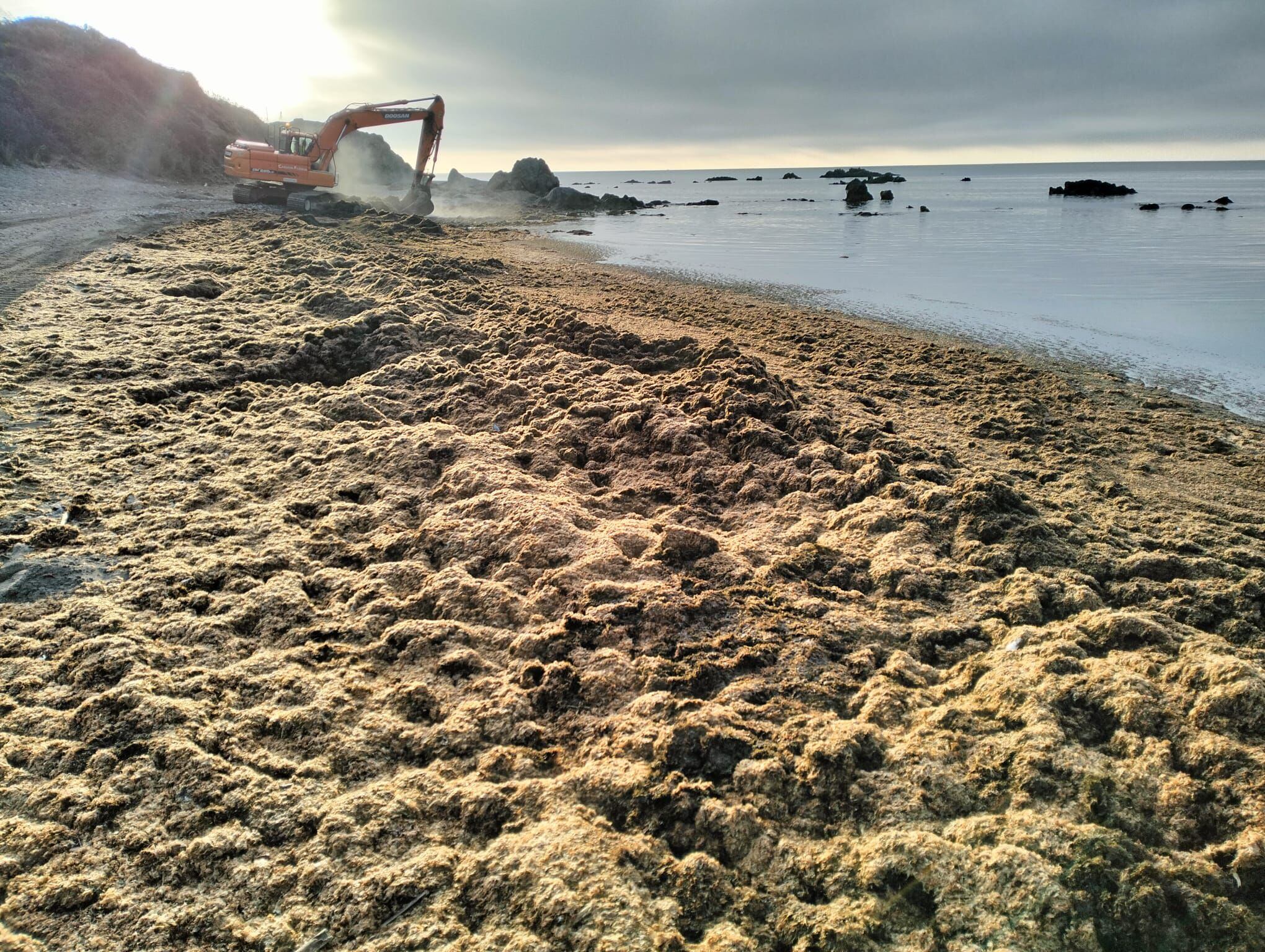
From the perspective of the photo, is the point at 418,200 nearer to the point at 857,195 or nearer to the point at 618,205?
the point at 618,205

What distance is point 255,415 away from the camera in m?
5.04

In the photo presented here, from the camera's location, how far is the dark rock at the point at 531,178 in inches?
1972

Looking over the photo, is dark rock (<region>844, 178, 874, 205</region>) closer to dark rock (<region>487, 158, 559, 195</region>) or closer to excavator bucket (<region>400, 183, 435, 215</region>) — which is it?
dark rock (<region>487, 158, 559, 195</region>)

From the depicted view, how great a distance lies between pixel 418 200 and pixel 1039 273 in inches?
796

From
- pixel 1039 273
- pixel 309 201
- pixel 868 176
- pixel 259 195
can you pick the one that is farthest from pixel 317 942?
pixel 868 176

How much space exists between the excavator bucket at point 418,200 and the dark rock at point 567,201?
46.9 ft

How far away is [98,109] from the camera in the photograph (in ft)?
93.9

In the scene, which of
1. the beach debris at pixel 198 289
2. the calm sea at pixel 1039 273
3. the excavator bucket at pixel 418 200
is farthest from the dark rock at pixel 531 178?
the beach debris at pixel 198 289

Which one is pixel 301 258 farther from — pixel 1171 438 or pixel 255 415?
pixel 1171 438

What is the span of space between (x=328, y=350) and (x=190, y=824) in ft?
16.1

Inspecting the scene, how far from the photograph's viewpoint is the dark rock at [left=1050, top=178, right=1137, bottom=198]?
54031mm

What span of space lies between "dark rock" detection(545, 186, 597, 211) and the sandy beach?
37122mm

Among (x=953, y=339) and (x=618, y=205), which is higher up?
(x=618, y=205)

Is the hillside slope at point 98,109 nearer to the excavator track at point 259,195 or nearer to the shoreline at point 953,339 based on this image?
the excavator track at point 259,195
